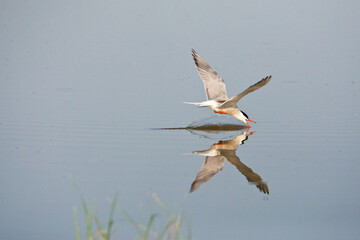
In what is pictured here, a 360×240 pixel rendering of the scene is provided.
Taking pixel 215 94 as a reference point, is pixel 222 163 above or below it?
below

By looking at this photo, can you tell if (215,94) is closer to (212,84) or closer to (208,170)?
(212,84)

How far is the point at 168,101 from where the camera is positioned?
13.9 meters

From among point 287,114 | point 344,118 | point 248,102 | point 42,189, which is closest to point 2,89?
point 248,102

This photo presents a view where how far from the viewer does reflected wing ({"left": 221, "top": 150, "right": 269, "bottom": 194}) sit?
6781 mm

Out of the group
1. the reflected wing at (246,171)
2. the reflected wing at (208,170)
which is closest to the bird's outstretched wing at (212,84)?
the reflected wing at (246,171)

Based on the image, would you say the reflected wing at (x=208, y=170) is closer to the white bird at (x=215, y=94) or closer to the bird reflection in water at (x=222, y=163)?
the bird reflection in water at (x=222, y=163)

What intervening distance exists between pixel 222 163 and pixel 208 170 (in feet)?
1.46

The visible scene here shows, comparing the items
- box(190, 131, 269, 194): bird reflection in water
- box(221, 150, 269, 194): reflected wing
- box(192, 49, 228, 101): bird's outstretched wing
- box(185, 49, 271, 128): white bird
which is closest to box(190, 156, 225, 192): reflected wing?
box(190, 131, 269, 194): bird reflection in water

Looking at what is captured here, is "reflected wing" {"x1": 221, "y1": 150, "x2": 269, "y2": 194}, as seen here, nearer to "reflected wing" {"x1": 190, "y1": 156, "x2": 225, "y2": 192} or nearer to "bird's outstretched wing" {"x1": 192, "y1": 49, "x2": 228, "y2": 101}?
"reflected wing" {"x1": 190, "y1": 156, "x2": 225, "y2": 192}

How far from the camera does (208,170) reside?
754 cm

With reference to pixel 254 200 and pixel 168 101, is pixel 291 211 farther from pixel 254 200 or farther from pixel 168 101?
pixel 168 101

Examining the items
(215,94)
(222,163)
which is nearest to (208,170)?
(222,163)

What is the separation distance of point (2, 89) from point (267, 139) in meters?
9.16

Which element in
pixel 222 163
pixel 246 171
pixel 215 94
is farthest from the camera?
pixel 215 94
